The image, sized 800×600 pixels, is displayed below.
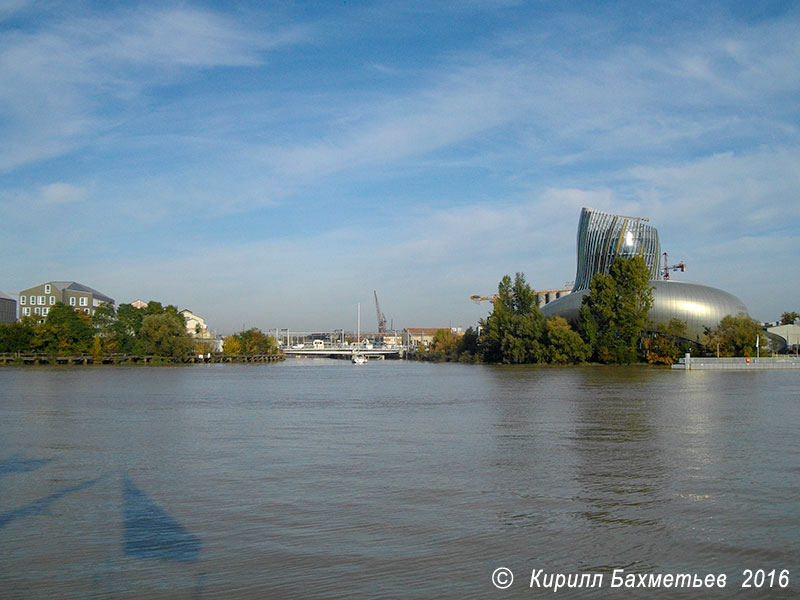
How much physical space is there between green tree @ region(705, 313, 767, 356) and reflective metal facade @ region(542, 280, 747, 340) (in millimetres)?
16205

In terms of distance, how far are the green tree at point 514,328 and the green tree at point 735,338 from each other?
15.4 metres

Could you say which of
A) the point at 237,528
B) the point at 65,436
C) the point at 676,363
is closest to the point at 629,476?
the point at 237,528

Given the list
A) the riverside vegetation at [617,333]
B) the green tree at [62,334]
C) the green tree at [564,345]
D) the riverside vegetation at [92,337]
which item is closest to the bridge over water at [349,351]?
the riverside vegetation at [92,337]

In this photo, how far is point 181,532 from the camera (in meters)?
7.88

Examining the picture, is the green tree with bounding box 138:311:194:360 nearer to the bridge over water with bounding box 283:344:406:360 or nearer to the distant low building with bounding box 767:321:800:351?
the bridge over water with bounding box 283:344:406:360

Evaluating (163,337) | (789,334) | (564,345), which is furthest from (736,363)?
(163,337)

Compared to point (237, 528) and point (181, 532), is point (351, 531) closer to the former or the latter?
→ point (237, 528)

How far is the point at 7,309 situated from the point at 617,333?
88694mm

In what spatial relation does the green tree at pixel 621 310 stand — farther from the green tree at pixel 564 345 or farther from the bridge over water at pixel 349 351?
the bridge over water at pixel 349 351

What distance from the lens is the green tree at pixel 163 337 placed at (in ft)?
258

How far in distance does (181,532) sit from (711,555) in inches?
215

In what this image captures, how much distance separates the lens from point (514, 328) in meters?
73.5

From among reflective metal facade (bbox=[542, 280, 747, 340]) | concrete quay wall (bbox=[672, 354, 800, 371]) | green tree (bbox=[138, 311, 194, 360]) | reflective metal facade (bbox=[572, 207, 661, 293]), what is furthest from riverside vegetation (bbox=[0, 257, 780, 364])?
reflective metal facade (bbox=[572, 207, 661, 293])

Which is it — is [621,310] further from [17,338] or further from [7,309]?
[7,309]
